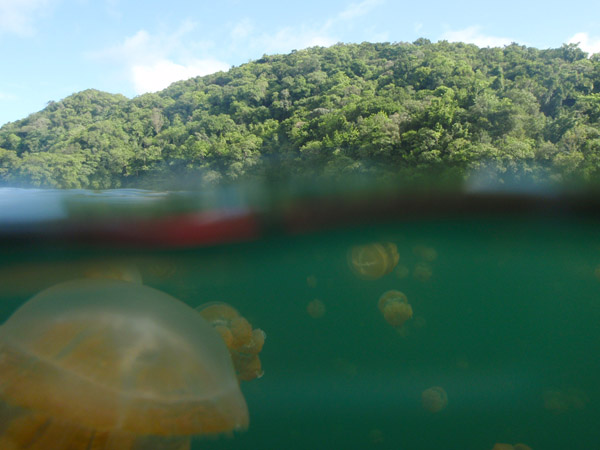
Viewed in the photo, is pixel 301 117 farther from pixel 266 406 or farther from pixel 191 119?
pixel 266 406

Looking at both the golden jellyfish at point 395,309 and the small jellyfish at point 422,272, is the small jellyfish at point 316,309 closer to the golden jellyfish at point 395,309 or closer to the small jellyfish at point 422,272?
the small jellyfish at point 422,272

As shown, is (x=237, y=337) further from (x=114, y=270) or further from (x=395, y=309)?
(x=114, y=270)

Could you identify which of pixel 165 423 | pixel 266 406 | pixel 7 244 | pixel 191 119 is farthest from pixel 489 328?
pixel 191 119

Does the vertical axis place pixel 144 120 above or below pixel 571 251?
above

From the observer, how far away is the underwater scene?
19.3 feet

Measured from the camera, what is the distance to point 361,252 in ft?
27.9

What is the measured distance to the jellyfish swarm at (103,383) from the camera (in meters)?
2.19

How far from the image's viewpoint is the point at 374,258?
8.16 m

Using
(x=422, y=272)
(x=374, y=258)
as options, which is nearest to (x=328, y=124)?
(x=422, y=272)

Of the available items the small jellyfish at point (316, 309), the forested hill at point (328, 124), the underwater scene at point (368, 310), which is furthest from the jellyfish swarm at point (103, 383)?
the forested hill at point (328, 124)

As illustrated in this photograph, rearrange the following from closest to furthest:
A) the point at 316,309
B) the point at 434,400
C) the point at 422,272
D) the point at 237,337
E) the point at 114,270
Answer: the point at 237,337, the point at 114,270, the point at 434,400, the point at 316,309, the point at 422,272

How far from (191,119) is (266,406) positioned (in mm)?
13031

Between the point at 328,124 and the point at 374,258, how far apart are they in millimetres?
10280

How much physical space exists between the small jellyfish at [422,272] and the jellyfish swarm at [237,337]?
5.78m
